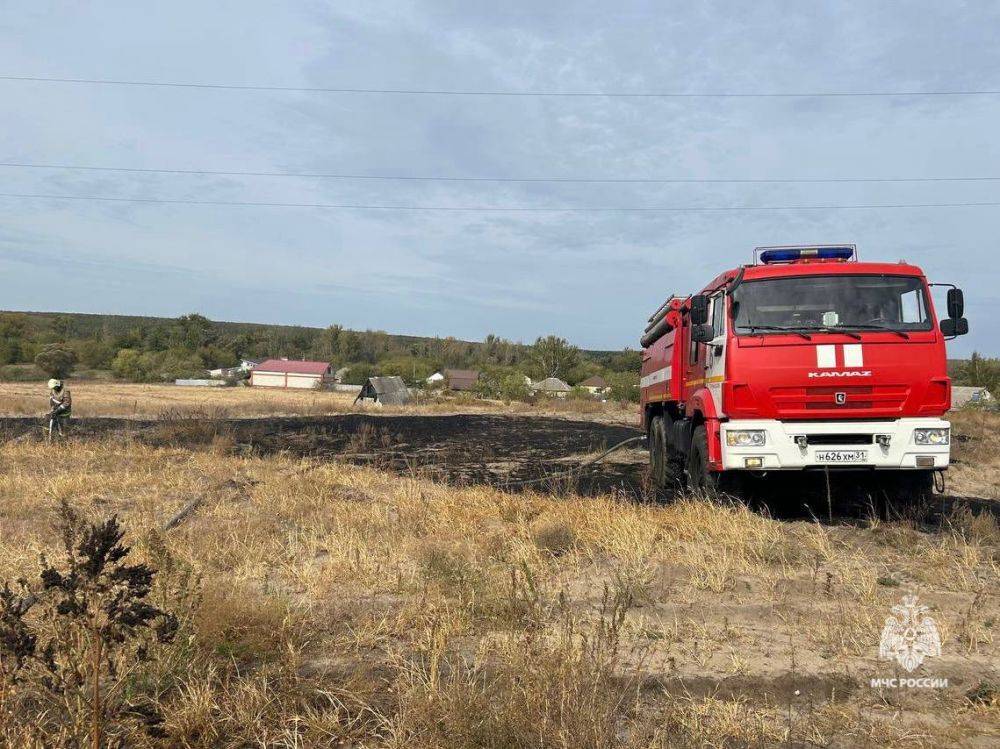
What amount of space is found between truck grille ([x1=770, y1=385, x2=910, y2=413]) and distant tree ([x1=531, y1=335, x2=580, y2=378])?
85.2 m

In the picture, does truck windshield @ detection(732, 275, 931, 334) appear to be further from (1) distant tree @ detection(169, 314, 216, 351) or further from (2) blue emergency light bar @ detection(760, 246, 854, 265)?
(1) distant tree @ detection(169, 314, 216, 351)

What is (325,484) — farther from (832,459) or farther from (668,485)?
(832,459)

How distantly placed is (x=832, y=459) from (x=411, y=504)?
16.3ft

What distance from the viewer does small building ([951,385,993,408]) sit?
112 ft

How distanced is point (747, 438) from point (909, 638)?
349 cm

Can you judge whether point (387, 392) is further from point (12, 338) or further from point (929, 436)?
point (12, 338)

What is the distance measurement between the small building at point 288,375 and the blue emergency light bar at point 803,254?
92.0 m

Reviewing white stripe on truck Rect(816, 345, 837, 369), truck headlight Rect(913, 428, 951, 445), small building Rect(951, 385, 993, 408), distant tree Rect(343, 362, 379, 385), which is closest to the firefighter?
white stripe on truck Rect(816, 345, 837, 369)

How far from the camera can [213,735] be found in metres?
3.26

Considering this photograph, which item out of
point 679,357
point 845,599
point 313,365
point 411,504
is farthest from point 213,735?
point 313,365

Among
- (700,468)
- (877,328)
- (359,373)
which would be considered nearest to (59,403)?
(700,468)

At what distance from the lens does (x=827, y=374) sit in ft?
26.3

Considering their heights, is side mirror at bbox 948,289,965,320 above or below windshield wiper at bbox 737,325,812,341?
above

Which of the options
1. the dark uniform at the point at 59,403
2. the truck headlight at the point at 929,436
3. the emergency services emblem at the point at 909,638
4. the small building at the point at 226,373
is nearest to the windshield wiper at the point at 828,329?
the truck headlight at the point at 929,436
